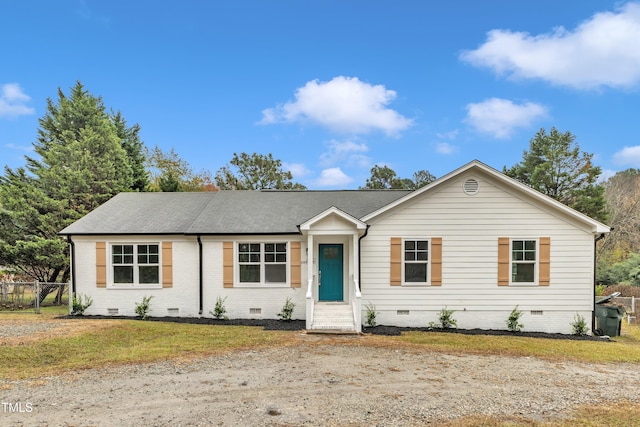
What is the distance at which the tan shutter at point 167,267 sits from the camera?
41.3 feet

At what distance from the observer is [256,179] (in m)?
42.6

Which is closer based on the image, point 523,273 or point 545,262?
point 545,262

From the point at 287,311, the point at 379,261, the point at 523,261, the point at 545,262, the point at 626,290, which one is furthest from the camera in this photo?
the point at 626,290

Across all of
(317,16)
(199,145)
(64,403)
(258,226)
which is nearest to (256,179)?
(199,145)

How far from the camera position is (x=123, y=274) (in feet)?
42.1

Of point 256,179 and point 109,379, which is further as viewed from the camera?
point 256,179

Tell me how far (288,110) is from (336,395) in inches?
861

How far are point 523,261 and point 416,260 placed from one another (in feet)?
11.4

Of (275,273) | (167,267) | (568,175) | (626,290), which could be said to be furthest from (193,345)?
(568,175)

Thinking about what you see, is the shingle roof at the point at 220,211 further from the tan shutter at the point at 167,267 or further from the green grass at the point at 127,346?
the green grass at the point at 127,346

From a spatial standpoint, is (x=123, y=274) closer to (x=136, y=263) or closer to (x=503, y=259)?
(x=136, y=263)

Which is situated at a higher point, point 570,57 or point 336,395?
point 570,57

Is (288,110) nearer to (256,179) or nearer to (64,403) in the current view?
(256,179)

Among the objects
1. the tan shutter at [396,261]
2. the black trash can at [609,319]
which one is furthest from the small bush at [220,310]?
the black trash can at [609,319]
